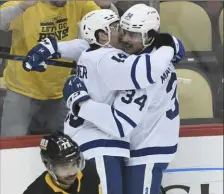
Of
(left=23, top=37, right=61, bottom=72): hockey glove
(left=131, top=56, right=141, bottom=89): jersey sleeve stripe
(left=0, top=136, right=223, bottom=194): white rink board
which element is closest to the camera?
(left=131, top=56, right=141, bottom=89): jersey sleeve stripe

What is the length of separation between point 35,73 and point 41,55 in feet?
0.58

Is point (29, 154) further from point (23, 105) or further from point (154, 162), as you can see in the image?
point (154, 162)

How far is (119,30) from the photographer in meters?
1.99

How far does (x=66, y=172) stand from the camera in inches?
64.3

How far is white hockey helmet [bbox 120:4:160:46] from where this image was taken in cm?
196

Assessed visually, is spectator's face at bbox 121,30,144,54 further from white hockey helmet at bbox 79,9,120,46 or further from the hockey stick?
the hockey stick

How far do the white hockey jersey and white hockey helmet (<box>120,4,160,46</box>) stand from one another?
0.23ft

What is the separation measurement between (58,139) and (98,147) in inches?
11.5

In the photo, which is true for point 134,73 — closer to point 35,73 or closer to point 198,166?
point 35,73

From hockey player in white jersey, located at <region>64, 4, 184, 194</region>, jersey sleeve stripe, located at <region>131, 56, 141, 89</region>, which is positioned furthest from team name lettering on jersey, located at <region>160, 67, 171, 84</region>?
jersey sleeve stripe, located at <region>131, 56, 141, 89</region>

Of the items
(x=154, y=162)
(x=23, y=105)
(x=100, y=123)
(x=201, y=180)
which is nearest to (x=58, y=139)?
(x=100, y=123)

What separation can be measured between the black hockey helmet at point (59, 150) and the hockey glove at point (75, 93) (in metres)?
0.24

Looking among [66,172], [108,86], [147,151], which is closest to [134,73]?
[108,86]

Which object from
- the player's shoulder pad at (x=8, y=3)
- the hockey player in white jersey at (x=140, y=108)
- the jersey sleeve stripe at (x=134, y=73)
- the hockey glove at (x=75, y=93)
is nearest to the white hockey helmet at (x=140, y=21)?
the hockey player in white jersey at (x=140, y=108)
